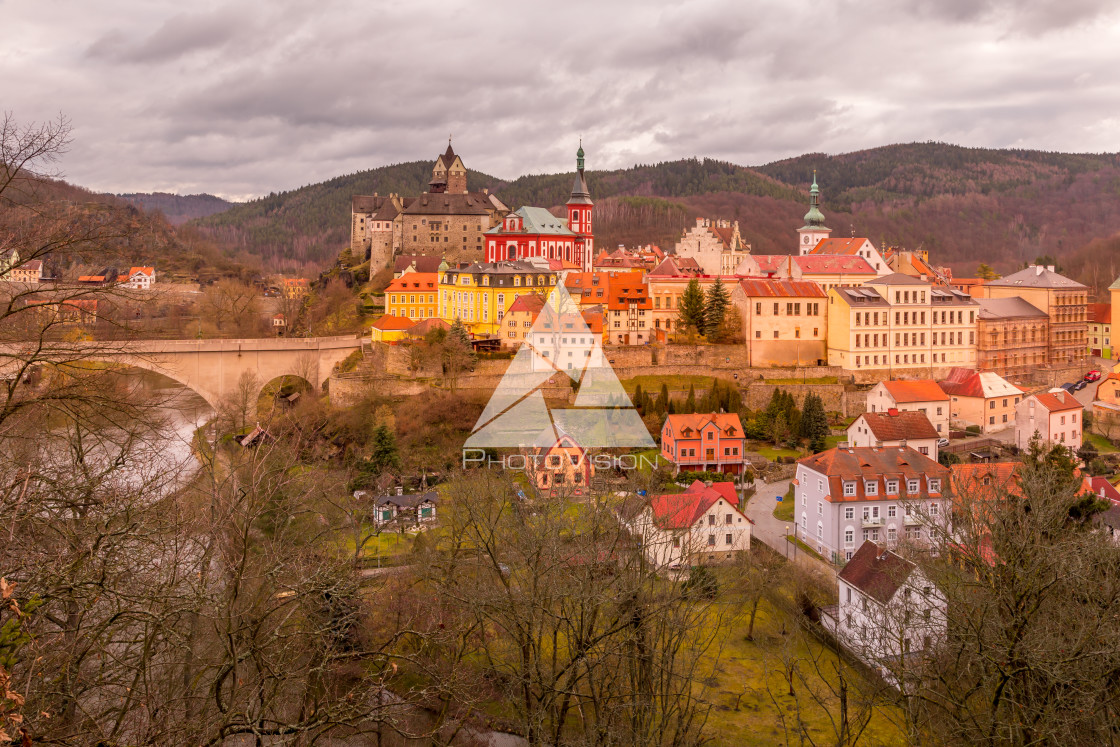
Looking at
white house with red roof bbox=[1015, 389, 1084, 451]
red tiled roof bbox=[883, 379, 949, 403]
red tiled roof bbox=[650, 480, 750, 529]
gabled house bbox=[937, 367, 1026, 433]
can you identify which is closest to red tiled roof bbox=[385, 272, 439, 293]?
red tiled roof bbox=[883, 379, 949, 403]

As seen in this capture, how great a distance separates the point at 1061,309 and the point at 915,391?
19.5 m

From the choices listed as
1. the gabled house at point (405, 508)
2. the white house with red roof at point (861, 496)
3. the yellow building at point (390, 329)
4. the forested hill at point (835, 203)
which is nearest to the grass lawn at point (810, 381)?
the white house with red roof at point (861, 496)

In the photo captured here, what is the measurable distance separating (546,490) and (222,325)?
77.9 feet

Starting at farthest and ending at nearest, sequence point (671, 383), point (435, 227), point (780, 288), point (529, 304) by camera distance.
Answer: point (435, 227) < point (780, 288) < point (529, 304) < point (671, 383)

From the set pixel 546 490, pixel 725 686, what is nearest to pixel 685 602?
pixel 725 686

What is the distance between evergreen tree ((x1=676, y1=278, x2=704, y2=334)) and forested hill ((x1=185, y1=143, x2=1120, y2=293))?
48703 mm

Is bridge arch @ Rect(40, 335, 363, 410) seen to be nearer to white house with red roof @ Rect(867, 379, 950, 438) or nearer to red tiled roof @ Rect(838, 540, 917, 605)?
red tiled roof @ Rect(838, 540, 917, 605)

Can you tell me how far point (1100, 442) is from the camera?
1433 inches

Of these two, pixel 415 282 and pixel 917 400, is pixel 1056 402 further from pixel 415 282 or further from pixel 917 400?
pixel 415 282

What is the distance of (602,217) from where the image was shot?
106 meters

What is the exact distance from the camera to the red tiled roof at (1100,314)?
55.2 metres

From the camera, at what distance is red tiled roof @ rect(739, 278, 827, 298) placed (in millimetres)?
42562

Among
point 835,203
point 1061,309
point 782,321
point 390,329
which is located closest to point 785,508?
point 782,321

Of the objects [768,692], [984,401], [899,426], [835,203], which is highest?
[835,203]
